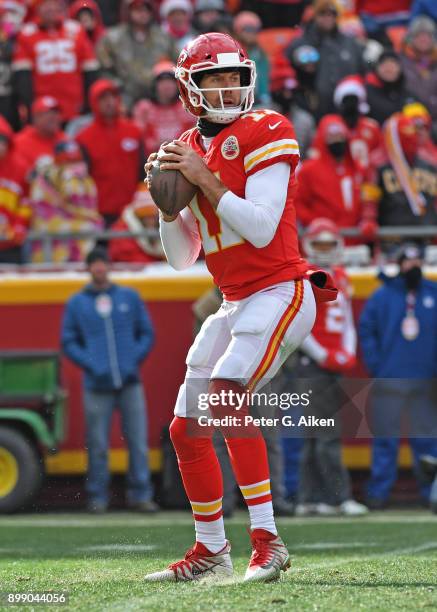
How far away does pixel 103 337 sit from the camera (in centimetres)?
952

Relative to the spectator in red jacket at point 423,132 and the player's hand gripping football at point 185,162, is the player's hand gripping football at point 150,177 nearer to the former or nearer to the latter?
the player's hand gripping football at point 185,162

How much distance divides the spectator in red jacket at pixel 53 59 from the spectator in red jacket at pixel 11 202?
921 mm

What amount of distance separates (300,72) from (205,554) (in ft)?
23.7

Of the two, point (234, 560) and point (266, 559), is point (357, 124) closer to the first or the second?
point (234, 560)

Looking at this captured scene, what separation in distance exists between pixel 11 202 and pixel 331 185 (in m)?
2.45

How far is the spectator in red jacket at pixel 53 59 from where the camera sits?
11.3m

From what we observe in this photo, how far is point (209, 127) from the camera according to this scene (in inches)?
195

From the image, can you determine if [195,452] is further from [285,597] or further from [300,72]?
[300,72]

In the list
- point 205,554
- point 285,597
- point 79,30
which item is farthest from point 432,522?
point 79,30

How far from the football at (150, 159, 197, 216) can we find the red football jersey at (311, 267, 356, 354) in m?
4.49

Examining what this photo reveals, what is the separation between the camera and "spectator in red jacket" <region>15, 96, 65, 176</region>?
35.0 feet

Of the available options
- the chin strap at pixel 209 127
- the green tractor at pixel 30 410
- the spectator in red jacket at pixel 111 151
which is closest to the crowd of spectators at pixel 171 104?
the spectator in red jacket at pixel 111 151

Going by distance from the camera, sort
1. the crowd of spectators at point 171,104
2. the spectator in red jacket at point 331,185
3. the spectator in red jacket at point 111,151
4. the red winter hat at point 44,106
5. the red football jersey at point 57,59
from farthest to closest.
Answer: the red football jersey at point 57,59 < the red winter hat at point 44,106 < the spectator in red jacket at point 111,151 < the crowd of spectators at point 171,104 < the spectator in red jacket at point 331,185

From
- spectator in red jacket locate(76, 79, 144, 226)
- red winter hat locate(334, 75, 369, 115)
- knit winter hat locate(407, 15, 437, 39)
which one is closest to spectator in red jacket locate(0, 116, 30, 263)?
spectator in red jacket locate(76, 79, 144, 226)
